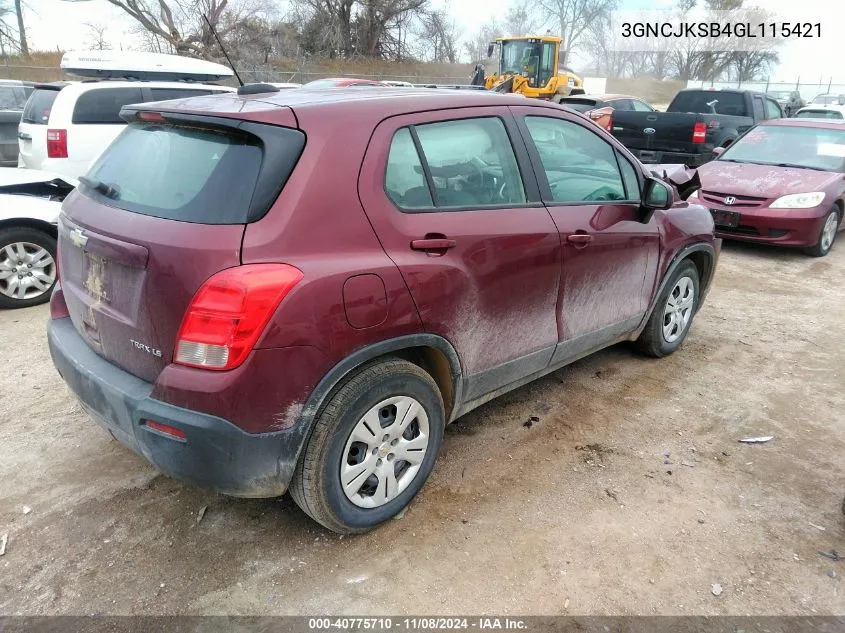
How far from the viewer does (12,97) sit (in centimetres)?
1182

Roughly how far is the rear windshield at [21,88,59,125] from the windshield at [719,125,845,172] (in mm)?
8802

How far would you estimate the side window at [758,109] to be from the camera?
1261cm

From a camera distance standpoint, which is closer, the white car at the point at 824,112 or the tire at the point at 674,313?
the tire at the point at 674,313

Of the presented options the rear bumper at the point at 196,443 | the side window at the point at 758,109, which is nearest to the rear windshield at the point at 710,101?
the side window at the point at 758,109

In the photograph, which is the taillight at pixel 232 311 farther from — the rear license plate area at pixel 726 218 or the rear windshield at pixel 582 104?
the rear windshield at pixel 582 104

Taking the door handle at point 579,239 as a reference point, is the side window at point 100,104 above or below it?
above

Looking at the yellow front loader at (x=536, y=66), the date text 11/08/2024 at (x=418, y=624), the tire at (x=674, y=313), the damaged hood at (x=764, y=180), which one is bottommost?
the date text 11/08/2024 at (x=418, y=624)

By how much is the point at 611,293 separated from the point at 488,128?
1.29m

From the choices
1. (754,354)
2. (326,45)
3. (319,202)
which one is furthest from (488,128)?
(326,45)

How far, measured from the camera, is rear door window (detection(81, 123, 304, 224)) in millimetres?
2273

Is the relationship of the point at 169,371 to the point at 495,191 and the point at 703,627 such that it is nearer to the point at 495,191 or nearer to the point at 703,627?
the point at 495,191

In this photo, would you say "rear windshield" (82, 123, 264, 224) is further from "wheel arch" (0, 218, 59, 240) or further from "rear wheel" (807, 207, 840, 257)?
"rear wheel" (807, 207, 840, 257)

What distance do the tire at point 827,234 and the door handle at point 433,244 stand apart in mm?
6666

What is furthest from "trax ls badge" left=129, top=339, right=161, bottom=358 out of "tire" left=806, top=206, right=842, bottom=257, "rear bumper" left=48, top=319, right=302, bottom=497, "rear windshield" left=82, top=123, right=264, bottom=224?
"tire" left=806, top=206, right=842, bottom=257
